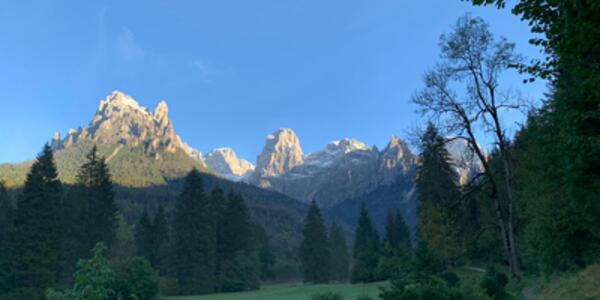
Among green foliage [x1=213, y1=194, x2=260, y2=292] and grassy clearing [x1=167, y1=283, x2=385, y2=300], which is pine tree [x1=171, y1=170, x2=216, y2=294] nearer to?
green foliage [x1=213, y1=194, x2=260, y2=292]

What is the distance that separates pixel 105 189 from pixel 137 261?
21.5 m

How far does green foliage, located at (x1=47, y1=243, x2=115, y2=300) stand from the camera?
6.23m

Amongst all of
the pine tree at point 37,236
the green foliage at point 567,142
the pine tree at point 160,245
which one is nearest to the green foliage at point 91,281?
the green foliage at point 567,142

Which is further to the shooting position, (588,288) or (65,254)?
(65,254)

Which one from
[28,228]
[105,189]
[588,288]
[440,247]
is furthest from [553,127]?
Result: [105,189]

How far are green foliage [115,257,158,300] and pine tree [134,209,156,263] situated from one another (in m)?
25.9

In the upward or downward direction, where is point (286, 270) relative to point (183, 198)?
downward

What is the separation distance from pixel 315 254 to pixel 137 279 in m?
42.2

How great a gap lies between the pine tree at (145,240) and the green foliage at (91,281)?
6185 cm

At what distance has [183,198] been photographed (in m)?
62.7

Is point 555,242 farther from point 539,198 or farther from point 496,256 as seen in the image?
point 496,256

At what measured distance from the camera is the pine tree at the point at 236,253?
6097 centimetres

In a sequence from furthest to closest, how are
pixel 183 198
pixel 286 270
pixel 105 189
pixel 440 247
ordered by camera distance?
pixel 286 270, pixel 183 198, pixel 105 189, pixel 440 247

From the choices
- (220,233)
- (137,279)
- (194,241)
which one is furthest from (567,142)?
(220,233)
